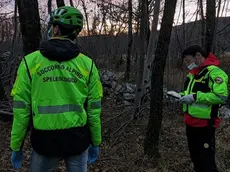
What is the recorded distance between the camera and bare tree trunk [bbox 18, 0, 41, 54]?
597 cm

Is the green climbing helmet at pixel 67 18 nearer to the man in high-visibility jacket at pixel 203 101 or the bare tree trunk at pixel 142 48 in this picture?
the man in high-visibility jacket at pixel 203 101

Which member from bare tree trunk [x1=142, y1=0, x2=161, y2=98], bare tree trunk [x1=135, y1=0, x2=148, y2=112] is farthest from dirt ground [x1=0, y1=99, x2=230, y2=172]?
bare tree trunk [x1=142, y1=0, x2=161, y2=98]

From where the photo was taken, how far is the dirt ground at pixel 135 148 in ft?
15.3

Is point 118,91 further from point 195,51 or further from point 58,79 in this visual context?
point 58,79

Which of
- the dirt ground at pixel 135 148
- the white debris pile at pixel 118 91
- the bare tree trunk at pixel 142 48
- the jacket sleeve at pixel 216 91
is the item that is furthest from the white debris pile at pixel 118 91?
the jacket sleeve at pixel 216 91

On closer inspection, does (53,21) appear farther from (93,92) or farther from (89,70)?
(93,92)

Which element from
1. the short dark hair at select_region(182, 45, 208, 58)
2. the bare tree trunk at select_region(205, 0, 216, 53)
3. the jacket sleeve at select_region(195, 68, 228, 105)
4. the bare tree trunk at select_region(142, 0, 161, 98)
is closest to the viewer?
the jacket sleeve at select_region(195, 68, 228, 105)

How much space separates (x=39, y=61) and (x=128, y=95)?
8536mm

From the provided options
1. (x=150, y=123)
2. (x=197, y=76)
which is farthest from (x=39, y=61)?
(x=150, y=123)

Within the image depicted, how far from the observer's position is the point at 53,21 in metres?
2.11

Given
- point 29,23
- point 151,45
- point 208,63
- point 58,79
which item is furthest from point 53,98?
point 151,45

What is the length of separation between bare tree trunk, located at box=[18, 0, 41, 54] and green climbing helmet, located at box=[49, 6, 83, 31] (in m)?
4.15

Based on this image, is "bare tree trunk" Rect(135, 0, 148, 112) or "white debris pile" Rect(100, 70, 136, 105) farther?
"white debris pile" Rect(100, 70, 136, 105)

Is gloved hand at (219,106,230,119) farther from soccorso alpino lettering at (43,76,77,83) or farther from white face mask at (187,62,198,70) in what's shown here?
soccorso alpino lettering at (43,76,77,83)
